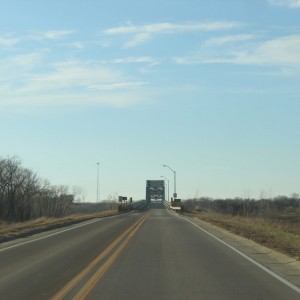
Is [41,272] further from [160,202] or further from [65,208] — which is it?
[160,202]

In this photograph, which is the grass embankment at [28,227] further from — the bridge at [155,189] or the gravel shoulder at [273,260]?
the bridge at [155,189]

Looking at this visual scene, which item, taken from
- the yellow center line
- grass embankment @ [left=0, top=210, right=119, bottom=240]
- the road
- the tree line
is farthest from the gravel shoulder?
the tree line

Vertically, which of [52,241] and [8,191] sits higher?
[8,191]

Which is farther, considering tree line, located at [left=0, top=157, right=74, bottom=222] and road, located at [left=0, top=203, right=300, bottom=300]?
tree line, located at [left=0, top=157, right=74, bottom=222]

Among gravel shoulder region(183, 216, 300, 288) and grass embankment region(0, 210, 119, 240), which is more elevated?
grass embankment region(0, 210, 119, 240)

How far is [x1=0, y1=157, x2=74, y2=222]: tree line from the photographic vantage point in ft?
362

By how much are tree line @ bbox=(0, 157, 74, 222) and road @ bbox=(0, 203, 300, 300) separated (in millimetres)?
87929

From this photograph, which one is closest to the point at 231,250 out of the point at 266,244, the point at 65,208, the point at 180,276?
the point at 266,244

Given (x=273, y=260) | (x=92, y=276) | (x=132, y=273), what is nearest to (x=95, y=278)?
(x=92, y=276)

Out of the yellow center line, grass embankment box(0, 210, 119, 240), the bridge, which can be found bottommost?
the yellow center line

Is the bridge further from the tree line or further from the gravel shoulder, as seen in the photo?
the gravel shoulder

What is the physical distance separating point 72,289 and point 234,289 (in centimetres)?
313

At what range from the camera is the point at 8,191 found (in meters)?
112

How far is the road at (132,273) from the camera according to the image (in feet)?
33.7
